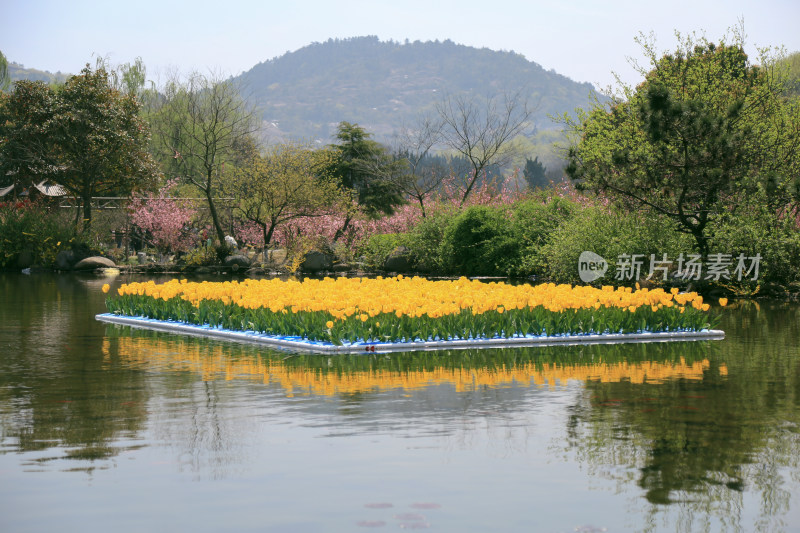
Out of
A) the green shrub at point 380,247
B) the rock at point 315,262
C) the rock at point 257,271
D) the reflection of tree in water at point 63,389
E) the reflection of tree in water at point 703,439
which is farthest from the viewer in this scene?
the rock at point 315,262

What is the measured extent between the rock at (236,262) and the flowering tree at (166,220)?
503 cm

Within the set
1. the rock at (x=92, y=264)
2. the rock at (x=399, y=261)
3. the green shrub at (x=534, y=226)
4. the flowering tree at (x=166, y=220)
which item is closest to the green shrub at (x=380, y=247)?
the rock at (x=399, y=261)

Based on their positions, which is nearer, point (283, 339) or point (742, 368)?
point (742, 368)

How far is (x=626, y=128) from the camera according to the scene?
30.8 meters

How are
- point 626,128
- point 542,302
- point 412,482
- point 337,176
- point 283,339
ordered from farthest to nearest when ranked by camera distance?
point 337,176, point 626,128, point 542,302, point 283,339, point 412,482

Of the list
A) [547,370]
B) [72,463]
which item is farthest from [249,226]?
[72,463]

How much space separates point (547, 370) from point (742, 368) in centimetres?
292

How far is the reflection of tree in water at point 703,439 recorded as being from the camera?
6691 mm

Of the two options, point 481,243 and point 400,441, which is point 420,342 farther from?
point 481,243

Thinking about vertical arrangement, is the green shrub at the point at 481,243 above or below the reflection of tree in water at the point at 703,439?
above

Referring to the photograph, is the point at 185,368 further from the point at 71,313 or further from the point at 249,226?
the point at 249,226

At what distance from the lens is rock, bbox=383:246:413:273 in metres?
42.8

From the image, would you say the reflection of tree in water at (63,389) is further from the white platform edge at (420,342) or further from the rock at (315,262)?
the rock at (315,262)

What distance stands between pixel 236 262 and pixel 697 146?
24491mm
